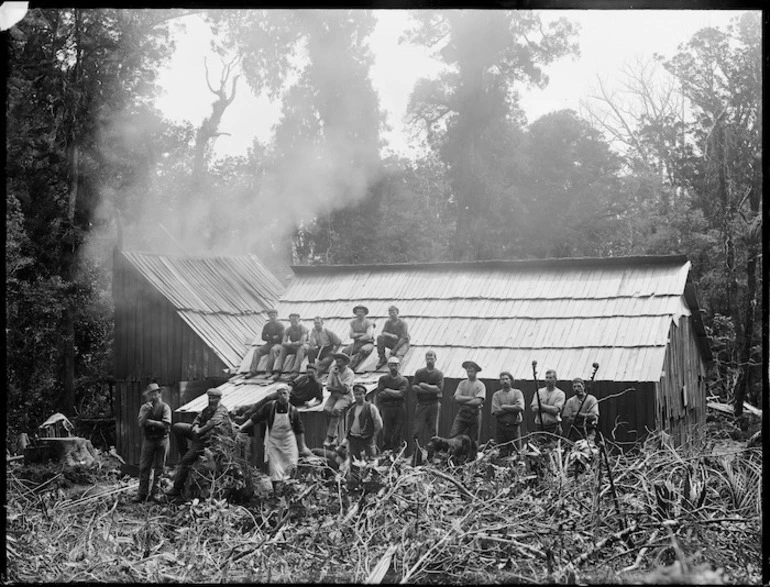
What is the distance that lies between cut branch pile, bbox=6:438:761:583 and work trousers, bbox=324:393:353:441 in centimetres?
403

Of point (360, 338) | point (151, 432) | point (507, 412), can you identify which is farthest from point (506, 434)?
point (151, 432)

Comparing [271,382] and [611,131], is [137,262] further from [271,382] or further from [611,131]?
[611,131]

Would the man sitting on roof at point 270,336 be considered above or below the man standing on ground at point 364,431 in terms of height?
above

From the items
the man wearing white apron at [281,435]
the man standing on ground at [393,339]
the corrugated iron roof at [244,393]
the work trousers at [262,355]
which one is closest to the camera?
the man wearing white apron at [281,435]

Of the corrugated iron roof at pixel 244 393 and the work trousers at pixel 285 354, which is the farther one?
the work trousers at pixel 285 354

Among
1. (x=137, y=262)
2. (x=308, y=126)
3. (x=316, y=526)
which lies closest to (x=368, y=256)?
(x=308, y=126)

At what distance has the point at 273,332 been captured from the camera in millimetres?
17578

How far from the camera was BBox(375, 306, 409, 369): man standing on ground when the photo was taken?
16766 millimetres

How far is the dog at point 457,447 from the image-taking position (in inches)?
508

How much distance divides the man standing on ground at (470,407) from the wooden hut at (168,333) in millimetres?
6527

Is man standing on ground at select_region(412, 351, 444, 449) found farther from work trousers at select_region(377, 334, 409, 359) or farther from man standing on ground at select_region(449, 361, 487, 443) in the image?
work trousers at select_region(377, 334, 409, 359)

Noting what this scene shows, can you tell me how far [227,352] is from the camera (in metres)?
18.6

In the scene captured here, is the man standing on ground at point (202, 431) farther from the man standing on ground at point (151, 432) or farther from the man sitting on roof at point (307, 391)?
the man sitting on roof at point (307, 391)

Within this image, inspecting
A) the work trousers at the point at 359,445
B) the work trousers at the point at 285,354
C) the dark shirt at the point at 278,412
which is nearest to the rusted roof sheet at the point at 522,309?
the work trousers at the point at 285,354
